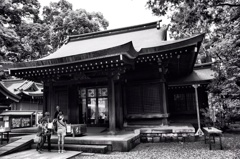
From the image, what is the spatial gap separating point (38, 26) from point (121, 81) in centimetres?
1586

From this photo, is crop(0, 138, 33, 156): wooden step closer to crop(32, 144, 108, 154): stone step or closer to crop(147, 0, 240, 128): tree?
crop(32, 144, 108, 154): stone step

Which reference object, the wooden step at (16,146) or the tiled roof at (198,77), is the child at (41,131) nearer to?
the wooden step at (16,146)

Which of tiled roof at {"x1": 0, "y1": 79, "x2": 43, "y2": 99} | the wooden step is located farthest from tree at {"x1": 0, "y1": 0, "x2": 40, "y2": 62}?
the wooden step

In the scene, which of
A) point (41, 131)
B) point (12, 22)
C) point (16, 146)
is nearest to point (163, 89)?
point (41, 131)

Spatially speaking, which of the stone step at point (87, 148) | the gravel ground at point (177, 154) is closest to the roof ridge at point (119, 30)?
the gravel ground at point (177, 154)

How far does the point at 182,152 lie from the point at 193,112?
659cm

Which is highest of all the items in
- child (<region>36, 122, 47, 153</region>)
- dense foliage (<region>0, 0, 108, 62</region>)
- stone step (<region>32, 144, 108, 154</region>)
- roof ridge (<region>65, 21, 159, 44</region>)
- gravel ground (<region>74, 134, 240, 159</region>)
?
dense foliage (<region>0, 0, 108, 62</region>)

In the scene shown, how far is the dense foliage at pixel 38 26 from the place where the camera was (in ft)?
51.2

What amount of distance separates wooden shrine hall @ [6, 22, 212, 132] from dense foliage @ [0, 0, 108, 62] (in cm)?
584

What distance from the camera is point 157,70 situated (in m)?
10.1

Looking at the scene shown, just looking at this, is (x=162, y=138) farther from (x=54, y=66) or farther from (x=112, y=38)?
(x=112, y=38)

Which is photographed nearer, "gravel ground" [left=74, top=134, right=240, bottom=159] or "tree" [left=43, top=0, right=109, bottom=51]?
"gravel ground" [left=74, top=134, right=240, bottom=159]

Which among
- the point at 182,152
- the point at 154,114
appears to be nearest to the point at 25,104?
the point at 154,114

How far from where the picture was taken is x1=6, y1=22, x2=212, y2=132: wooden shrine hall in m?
8.40
